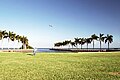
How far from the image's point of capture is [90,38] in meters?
163

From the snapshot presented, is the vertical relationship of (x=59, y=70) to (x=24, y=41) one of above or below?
below

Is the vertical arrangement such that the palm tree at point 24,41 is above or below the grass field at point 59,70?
above

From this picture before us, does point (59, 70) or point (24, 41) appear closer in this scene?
point (59, 70)

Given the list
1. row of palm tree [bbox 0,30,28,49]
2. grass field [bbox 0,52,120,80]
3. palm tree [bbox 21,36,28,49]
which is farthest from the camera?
palm tree [bbox 21,36,28,49]

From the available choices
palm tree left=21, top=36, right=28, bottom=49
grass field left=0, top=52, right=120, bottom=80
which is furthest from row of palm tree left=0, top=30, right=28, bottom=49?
grass field left=0, top=52, right=120, bottom=80

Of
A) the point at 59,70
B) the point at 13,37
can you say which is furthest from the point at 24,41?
the point at 59,70

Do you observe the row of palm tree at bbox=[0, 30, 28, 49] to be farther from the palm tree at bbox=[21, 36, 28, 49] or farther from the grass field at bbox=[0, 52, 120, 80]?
the grass field at bbox=[0, 52, 120, 80]

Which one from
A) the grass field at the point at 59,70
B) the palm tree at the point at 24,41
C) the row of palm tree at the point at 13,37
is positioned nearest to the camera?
the grass field at the point at 59,70

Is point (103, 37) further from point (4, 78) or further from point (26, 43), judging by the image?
point (4, 78)

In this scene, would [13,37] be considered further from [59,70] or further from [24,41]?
[59,70]

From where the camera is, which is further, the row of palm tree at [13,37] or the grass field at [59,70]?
the row of palm tree at [13,37]

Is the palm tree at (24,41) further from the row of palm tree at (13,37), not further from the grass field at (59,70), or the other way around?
the grass field at (59,70)

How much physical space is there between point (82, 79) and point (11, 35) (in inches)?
4688

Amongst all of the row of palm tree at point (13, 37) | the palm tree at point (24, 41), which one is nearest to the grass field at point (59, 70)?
the row of palm tree at point (13, 37)
